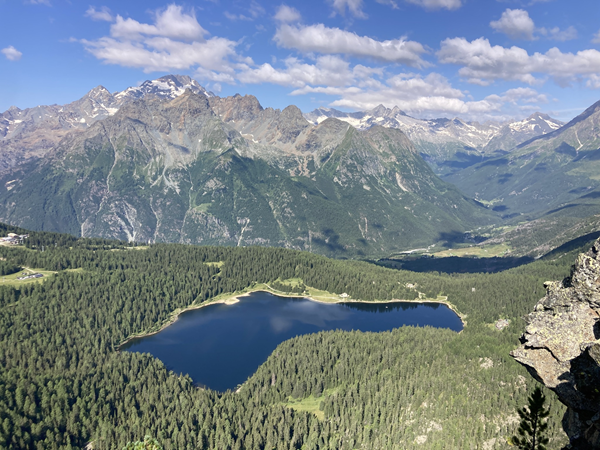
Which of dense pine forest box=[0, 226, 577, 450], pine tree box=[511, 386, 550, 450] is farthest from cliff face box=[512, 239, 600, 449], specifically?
dense pine forest box=[0, 226, 577, 450]

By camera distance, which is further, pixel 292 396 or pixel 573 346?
pixel 292 396

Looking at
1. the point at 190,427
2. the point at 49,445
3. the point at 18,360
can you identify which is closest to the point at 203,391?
the point at 190,427

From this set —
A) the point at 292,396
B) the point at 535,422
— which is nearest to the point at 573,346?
→ the point at 535,422

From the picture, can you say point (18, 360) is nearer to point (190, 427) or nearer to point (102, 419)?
point (102, 419)

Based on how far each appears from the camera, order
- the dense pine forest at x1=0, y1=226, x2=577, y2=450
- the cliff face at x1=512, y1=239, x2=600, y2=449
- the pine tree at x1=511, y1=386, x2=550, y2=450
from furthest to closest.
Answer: the dense pine forest at x1=0, y1=226, x2=577, y2=450, the cliff face at x1=512, y1=239, x2=600, y2=449, the pine tree at x1=511, y1=386, x2=550, y2=450

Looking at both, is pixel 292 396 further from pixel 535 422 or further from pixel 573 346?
pixel 573 346

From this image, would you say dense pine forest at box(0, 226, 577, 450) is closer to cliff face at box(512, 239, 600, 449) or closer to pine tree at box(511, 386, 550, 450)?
cliff face at box(512, 239, 600, 449)

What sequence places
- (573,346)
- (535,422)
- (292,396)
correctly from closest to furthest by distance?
(535,422) < (573,346) < (292,396)

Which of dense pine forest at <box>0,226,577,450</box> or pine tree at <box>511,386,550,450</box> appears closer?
pine tree at <box>511,386,550,450</box>

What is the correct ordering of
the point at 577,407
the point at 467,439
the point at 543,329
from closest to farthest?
1. the point at 577,407
2. the point at 543,329
3. the point at 467,439
